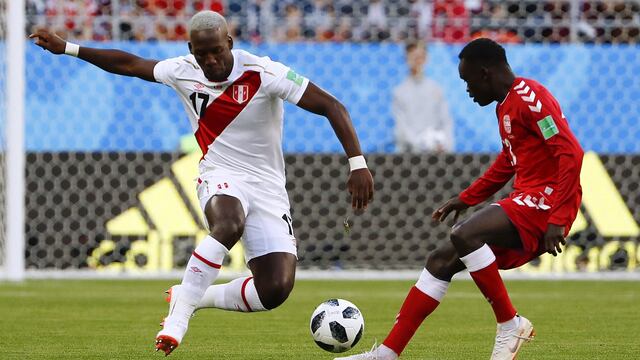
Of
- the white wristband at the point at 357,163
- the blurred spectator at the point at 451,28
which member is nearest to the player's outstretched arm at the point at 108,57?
the white wristband at the point at 357,163

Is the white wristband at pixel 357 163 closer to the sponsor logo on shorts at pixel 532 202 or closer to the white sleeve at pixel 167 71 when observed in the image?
the sponsor logo on shorts at pixel 532 202

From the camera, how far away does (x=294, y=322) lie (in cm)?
866

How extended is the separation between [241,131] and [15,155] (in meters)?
6.20

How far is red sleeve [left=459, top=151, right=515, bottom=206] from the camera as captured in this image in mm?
6434

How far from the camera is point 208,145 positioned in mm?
6570

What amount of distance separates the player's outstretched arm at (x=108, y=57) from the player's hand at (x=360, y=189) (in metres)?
1.33

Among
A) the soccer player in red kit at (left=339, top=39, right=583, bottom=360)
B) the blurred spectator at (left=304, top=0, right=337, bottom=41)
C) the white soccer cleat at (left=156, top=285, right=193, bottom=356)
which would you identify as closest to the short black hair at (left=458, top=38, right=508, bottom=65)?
the soccer player in red kit at (left=339, top=39, right=583, bottom=360)

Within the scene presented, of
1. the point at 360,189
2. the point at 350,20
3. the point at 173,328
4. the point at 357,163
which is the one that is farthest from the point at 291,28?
the point at 173,328

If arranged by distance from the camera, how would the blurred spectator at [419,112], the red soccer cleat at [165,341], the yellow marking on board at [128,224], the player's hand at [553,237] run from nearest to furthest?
the red soccer cleat at [165,341] → the player's hand at [553,237] → the yellow marking on board at [128,224] → the blurred spectator at [419,112]

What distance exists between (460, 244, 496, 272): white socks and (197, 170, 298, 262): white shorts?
104 centimetres

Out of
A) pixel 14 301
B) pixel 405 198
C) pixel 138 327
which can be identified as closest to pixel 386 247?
pixel 405 198

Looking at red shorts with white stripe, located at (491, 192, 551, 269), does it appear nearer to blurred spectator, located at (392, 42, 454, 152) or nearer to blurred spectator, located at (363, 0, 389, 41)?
blurred spectator, located at (392, 42, 454, 152)

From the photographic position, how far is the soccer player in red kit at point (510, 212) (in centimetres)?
587

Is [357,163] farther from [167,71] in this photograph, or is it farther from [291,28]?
A: [291,28]
